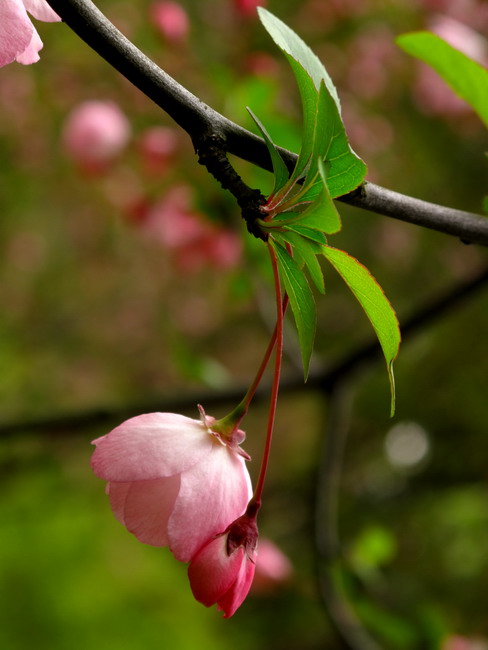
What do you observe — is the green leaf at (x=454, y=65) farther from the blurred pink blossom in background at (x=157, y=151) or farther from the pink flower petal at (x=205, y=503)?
the blurred pink blossom in background at (x=157, y=151)

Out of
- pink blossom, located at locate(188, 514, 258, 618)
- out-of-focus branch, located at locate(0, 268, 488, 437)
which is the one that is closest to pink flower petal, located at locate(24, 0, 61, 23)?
pink blossom, located at locate(188, 514, 258, 618)

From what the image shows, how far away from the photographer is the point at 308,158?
349mm

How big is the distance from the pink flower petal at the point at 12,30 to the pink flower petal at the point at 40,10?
30 millimetres

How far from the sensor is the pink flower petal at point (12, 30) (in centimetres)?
30

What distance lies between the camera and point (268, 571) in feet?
3.98

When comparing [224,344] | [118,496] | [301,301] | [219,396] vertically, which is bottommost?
[224,344]

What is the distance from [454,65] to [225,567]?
344 mm

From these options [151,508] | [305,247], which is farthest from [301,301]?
[151,508]

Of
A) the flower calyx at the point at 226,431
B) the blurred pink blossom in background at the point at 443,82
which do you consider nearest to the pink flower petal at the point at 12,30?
the flower calyx at the point at 226,431

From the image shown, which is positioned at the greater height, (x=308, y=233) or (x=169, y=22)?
(x=308, y=233)

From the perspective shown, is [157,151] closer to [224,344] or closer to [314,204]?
[314,204]

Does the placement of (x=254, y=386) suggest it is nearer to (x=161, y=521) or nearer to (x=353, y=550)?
(x=161, y=521)

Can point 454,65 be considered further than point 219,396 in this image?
No

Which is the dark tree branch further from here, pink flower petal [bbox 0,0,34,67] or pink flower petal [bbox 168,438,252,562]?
pink flower petal [bbox 168,438,252,562]
